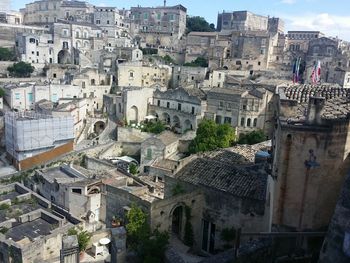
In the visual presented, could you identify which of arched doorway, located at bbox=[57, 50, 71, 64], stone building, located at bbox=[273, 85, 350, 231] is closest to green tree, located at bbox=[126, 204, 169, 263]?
stone building, located at bbox=[273, 85, 350, 231]

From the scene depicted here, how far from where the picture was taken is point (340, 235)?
405 inches

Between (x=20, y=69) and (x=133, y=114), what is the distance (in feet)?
83.4

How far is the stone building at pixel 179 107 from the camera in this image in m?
46.3

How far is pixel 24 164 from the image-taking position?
120 feet

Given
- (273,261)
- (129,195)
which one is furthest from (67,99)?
(273,261)

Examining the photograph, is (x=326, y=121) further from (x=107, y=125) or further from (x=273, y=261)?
(x=107, y=125)

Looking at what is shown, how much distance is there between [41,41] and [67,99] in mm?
27913

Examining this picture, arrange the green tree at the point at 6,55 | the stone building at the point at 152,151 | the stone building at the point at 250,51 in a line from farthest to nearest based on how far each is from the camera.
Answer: the stone building at the point at 250,51 < the green tree at the point at 6,55 < the stone building at the point at 152,151

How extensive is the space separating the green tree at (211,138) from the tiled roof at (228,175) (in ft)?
39.0

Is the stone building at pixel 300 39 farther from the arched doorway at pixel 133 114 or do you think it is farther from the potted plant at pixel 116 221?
the potted plant at pixel 116 221

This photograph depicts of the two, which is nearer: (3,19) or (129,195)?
(129,195)

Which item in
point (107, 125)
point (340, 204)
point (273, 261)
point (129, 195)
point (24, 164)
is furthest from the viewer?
point (107, 125)

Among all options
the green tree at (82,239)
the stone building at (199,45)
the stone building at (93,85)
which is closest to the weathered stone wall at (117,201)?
the green tree at (82,239)

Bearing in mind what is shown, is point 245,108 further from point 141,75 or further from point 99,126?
point 141,75
